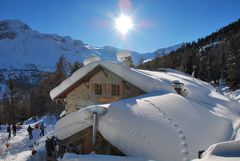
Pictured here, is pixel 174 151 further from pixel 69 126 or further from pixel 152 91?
pixel 152 91

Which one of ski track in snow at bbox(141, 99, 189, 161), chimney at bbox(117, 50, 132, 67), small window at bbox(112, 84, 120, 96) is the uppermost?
chimney at bbox(117, 50, 132, 67)

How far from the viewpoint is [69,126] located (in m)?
8.12

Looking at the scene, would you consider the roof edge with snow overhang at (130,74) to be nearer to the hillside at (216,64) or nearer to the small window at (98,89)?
the small window at (98,89)

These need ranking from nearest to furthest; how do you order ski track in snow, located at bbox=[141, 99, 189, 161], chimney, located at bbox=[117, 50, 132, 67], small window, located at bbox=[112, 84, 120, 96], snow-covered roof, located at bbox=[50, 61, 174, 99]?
ski track in snow, located at bbox=[141, 99, 189, 161] < snow-covered roof, located at bbox=[50, 61, 174, 99] < chimney, located at bbox=[117, 50, 132, 67] < small window, located at bbox=[112, 84, 120, 96]

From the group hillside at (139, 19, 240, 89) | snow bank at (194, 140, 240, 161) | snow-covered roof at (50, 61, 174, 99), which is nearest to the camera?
snow bank at (194, 140, 240, 161)

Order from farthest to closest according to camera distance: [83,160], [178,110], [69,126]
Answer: [178,110] → [69,126] → [83,160]

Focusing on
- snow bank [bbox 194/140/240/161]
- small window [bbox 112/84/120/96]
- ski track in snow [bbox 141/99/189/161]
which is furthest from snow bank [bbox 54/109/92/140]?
small window [bbox 112/84/120/96]

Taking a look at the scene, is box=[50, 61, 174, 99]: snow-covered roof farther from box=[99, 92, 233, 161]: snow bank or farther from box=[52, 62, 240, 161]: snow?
box=[99, 92, 233, 161]: snow bank

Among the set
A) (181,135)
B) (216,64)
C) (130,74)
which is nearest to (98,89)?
(130,74)

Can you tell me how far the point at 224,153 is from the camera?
405 cm

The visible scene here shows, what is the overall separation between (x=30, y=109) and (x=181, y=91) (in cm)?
Answer: 5512

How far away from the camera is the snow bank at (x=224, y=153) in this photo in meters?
3.88

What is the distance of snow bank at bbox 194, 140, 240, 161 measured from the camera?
388 cm

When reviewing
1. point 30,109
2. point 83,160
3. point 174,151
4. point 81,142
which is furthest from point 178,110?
point 30,109
